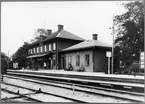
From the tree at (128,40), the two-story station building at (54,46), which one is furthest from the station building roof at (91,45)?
the tree at (128,40)

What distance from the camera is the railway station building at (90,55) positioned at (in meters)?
20.7

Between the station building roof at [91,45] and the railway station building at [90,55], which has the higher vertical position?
the station building roof at [91,45]

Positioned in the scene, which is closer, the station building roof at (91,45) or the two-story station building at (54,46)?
the station building roof at (91,45)

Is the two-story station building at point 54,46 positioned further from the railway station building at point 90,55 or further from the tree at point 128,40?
the tree at point 128,40

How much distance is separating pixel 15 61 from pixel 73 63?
11.8m

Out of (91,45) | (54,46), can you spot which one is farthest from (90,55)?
(54,46)

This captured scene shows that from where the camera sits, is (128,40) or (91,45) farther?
(91,45)

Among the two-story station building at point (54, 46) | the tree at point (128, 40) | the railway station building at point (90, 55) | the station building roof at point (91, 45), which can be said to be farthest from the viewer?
the two-story station building at point (54, 46)

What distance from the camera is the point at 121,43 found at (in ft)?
56.7

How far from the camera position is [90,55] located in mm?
21281

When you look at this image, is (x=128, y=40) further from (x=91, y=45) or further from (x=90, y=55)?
(x=90, y=55)

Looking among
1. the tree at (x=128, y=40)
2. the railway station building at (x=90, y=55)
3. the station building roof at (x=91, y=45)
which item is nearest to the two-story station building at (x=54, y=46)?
the station building roof at (x=91, y=45)

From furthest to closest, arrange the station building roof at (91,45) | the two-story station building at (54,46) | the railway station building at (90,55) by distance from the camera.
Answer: the two-story station building at (54,46), the railway station building at (90,55), the station building roof at (91,45)

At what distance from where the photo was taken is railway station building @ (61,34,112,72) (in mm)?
20719
